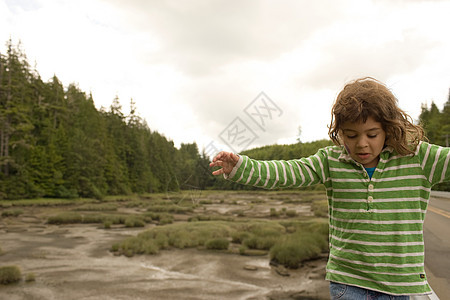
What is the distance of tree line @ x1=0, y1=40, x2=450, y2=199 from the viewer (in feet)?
134

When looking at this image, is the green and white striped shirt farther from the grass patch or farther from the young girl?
the grass patch

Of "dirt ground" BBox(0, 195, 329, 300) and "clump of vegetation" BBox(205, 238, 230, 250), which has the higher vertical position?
"clump of vegetation" BBox(205, 238, 230, 250)

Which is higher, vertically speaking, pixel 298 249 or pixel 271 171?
pixel 271 171

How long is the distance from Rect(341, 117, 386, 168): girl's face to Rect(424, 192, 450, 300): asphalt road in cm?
108

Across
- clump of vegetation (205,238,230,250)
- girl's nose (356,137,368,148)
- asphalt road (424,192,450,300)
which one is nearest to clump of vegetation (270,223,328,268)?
clump of vegetation (205,238,230,250)

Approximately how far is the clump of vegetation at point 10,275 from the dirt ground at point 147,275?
0.29 metres

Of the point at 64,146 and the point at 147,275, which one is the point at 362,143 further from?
the point at 64,146

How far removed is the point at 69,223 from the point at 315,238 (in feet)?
63.5

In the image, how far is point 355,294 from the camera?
1598 mm

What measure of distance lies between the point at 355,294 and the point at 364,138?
2.37ft

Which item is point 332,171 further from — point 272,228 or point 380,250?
point 272,228

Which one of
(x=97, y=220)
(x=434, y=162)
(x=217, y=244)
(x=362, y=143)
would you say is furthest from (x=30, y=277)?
(x=97, y=220)

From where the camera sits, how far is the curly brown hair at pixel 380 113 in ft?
5.17

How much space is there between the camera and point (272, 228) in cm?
2109
